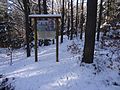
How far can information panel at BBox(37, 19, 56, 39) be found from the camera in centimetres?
1312

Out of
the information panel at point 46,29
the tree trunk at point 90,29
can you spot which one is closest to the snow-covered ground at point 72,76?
the tree trunk at point 90,29

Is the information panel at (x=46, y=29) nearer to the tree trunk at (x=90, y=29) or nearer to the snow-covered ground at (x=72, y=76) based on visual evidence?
the snow-covered ground at (x=72, y=76)

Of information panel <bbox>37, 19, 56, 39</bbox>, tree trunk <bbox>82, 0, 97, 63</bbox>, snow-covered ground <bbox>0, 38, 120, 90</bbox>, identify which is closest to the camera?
snow-covered ground <bbox>0, 38, 120, 90</bbox>

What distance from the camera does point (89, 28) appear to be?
1066cm

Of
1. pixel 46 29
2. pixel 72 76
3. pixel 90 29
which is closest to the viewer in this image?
pixel 72 76

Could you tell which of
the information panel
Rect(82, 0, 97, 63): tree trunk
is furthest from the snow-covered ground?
the information panel

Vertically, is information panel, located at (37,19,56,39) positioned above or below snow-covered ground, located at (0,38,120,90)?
above

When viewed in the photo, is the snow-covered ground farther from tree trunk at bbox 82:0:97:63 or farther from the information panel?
the information panel

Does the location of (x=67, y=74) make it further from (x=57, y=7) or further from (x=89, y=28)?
(x=57, y=7)

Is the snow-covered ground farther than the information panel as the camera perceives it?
No

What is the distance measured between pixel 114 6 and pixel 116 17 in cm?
241

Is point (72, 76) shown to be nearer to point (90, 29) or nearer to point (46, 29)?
point (90, 29)

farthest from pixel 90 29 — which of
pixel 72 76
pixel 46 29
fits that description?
pixel 46 29

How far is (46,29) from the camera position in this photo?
13.2m
